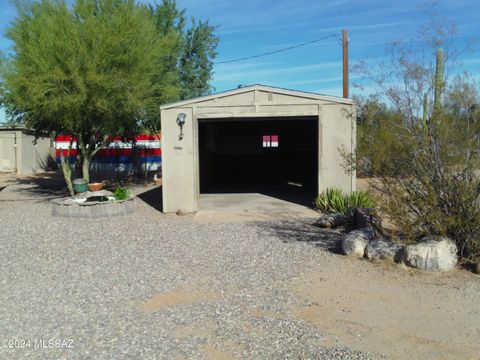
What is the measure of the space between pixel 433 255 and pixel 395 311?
5.60ft

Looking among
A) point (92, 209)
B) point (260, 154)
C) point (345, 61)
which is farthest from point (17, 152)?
point (345, 61)

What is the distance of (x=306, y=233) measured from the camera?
9.96 meters

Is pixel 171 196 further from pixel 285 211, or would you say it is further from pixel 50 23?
pixel 50 23

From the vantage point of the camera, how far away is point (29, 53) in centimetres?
1296

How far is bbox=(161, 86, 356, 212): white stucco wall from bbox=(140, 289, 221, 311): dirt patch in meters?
6.88

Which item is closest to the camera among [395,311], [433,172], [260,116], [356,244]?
[395,311]

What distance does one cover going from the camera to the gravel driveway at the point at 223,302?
4477mm

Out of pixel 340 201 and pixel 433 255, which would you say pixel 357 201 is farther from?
pixel 433 255

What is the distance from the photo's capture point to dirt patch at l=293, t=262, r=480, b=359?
4453mm

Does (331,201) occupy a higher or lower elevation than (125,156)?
lower

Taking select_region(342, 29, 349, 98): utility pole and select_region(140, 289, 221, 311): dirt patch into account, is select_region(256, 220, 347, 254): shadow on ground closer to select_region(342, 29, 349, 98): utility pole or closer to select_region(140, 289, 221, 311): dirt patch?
select_region(140, 289, 221, 311): dirt patch

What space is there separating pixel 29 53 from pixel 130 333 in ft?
34.0

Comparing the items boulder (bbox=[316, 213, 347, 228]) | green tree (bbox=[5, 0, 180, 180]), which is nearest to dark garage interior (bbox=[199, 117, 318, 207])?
green tree (bbox=[5, 0, 180, 180])

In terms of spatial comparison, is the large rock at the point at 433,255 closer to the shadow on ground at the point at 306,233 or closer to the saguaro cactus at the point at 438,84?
the shadow on ground at the point at 306,233
